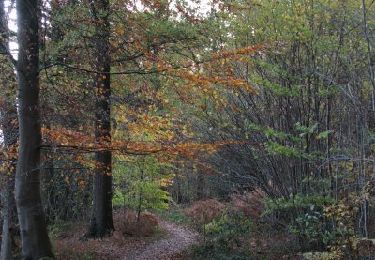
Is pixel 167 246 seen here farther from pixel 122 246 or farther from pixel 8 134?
pixel 8 134

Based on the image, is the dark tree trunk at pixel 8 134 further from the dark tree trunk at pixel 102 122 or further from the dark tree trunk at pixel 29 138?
the dark tree trunk at pixel 102 122

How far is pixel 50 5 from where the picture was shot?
889 centimetres

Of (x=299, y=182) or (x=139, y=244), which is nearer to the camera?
(x=299, y=182)

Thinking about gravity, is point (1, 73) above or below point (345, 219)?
above

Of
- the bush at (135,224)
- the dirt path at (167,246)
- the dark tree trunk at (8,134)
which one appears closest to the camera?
the dark tree trunk at (8,134)

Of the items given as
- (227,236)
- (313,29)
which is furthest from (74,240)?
(313,29)

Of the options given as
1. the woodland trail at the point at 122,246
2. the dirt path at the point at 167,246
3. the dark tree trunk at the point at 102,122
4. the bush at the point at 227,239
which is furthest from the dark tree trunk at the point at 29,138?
the bush at the point at 227,239

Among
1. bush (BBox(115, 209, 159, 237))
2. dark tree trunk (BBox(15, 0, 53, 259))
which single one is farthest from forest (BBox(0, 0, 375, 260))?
Result: bush (BBox(115, 209, 159, 237))

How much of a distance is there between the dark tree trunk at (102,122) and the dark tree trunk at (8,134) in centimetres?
198

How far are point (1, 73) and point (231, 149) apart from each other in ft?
24.9

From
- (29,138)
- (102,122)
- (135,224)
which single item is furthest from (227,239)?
(29,138)

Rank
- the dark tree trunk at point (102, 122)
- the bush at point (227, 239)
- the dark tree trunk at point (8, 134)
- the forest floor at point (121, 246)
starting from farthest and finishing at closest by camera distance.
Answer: the forest floor at point (121, 246) < the bush at point (227, 239) < the dark tree trunk at point (8, 134) < the dark tree trunk at point (102, 122)

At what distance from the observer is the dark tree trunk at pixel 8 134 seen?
10.4 metres

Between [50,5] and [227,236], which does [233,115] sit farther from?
[50,5]
